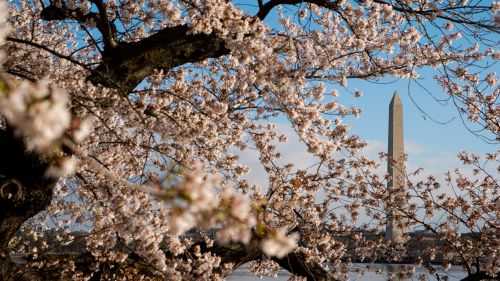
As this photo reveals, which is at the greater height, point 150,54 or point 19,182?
point 150,54

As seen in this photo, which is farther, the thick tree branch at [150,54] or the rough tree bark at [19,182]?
the thick tree branch at [150,54]

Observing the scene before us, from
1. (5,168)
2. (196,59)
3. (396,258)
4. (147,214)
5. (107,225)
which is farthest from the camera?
(396,258)

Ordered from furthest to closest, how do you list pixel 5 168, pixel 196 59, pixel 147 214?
1. pixel 196 59
2. pixel 5 168
3. pixel 147 214

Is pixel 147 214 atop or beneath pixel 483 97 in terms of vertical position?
beneath

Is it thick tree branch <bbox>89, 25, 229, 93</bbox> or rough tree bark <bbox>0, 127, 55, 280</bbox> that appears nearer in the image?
rough tree bark <bbox>0, 127, 55, 280</bbox>

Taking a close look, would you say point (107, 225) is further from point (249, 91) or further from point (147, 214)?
point (249, 91)

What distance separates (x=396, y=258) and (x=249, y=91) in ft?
10.3

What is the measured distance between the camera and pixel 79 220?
6.13 metres

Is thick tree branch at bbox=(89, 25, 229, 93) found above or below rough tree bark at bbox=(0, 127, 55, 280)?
above

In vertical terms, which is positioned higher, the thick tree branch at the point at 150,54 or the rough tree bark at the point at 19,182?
the thick tree branch at the point at 150,54

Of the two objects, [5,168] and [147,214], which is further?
[5,168]

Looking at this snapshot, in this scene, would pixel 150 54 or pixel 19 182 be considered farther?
pixel 150 54

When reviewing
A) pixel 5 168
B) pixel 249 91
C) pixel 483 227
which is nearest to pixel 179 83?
pixel 249 91

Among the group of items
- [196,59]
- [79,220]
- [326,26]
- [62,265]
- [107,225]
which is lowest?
[62,265]
